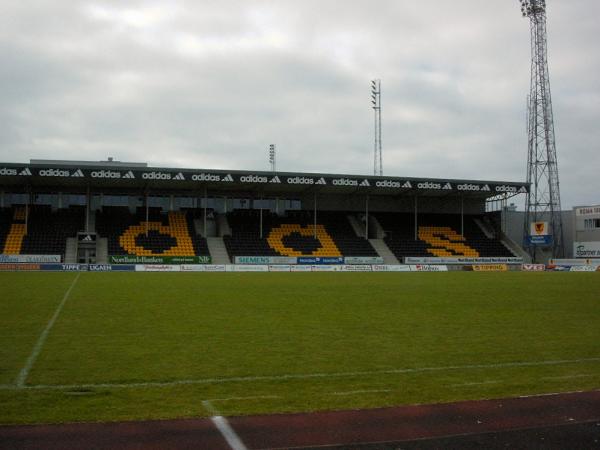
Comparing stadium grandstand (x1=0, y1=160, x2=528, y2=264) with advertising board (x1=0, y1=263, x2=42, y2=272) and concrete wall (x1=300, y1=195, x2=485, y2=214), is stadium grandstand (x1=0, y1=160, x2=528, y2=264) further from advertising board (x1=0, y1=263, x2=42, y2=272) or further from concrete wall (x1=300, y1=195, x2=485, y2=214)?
advertising board (x1=0, y1=263, x2=42, y2=272)

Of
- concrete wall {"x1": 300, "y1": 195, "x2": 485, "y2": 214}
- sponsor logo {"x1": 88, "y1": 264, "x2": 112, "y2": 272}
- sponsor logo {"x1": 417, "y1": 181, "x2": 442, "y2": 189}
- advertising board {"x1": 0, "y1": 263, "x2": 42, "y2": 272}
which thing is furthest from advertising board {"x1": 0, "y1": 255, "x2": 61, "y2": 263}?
sponsor logo {"x1": 417, "y1": 181, "x2": 442, "y2": 189}

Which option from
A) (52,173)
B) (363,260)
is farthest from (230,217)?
(52,173)

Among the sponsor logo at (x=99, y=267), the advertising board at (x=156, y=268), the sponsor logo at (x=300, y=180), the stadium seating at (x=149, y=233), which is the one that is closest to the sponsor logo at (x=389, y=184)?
the sponsor logo at (x=300, y=180)

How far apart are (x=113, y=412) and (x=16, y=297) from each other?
1594 centimetres

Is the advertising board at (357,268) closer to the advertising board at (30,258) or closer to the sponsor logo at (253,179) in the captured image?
the sponsor logo at (253,179)

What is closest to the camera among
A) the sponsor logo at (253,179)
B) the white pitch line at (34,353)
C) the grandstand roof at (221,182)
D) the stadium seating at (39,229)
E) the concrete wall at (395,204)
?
the white pitch line at (34,353)

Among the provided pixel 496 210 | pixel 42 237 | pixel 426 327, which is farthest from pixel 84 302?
pixel 496 210

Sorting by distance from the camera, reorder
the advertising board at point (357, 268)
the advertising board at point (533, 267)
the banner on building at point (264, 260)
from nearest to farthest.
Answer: the advertising board at point (357, 268) → the banner on building at point (264, 260) → the advertising board at point (533, 267)

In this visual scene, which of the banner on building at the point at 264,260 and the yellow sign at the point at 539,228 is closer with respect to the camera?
the banner on building at the point at 264,260

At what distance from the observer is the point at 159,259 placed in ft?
156

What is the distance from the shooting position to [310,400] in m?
7.61

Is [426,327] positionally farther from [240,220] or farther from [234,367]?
[240,220]

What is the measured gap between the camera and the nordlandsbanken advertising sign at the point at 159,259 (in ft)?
153

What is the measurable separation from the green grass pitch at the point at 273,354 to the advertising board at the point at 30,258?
88.7 feet
